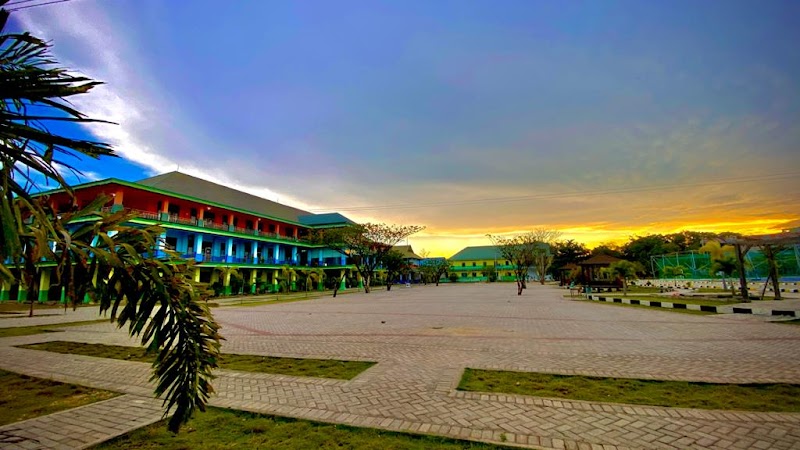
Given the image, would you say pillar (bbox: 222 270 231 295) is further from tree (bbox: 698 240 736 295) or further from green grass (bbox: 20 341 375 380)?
tree (bbox: 698 240 736 295)

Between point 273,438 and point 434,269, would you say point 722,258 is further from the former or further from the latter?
point 434,269

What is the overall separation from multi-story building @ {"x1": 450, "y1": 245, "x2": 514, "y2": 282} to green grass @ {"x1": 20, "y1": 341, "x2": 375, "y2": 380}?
7185 centimetres

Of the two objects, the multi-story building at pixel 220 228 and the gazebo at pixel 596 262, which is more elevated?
the multi-story building at pixel 220 228

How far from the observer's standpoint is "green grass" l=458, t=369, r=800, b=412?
4293 millimetres

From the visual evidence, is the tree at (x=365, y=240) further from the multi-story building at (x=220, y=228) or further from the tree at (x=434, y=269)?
the tree at (x=434, y=269)

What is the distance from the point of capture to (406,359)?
678 cm

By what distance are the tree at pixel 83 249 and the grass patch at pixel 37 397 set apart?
10.0 feet

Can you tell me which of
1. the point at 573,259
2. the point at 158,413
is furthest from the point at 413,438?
the point at 573,259

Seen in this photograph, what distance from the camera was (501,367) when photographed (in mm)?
6094

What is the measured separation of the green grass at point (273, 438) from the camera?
3303mm

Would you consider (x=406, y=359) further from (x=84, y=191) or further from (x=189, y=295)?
(x=84, y=191)

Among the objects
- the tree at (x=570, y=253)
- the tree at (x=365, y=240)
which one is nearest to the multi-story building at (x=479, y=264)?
the tree at (x=570, y=253)

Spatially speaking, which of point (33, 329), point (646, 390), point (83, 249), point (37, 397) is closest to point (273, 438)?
point (83, 249)

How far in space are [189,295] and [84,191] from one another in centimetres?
3143
